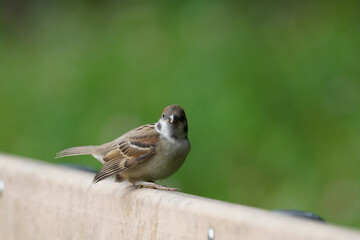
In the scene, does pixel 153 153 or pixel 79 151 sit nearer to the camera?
pixel 153 153

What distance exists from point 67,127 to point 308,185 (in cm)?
264

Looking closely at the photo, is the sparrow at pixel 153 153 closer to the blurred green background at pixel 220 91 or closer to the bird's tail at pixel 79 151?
the bird's tail at pixel 79 151

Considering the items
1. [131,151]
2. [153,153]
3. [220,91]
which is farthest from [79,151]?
[220,91]

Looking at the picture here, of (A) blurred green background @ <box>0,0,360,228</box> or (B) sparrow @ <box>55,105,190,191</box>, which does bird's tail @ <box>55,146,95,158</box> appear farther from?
(A) blurred green background @ <box>0,0,360,228</box>

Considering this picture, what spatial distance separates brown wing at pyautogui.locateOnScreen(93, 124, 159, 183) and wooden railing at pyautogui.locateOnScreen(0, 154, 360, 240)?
0.20 m

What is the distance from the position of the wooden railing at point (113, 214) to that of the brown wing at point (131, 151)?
20 centimetres

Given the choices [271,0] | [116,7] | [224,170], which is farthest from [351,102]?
[116,7]

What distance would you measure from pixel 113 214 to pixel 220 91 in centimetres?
346

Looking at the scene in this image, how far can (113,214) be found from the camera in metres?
3.21

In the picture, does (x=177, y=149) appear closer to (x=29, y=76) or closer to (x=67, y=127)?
(x=67, y=127)

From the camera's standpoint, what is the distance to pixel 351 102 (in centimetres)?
586

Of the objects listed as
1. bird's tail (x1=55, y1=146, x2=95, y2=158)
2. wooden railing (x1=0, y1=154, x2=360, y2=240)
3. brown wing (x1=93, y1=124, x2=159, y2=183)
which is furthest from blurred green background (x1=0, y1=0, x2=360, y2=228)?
wooden railing (x1=0, y1=154, x2=360, y2=240)

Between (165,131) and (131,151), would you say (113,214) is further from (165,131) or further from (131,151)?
(165,131)

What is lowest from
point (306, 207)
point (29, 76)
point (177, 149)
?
point (306, 207)
